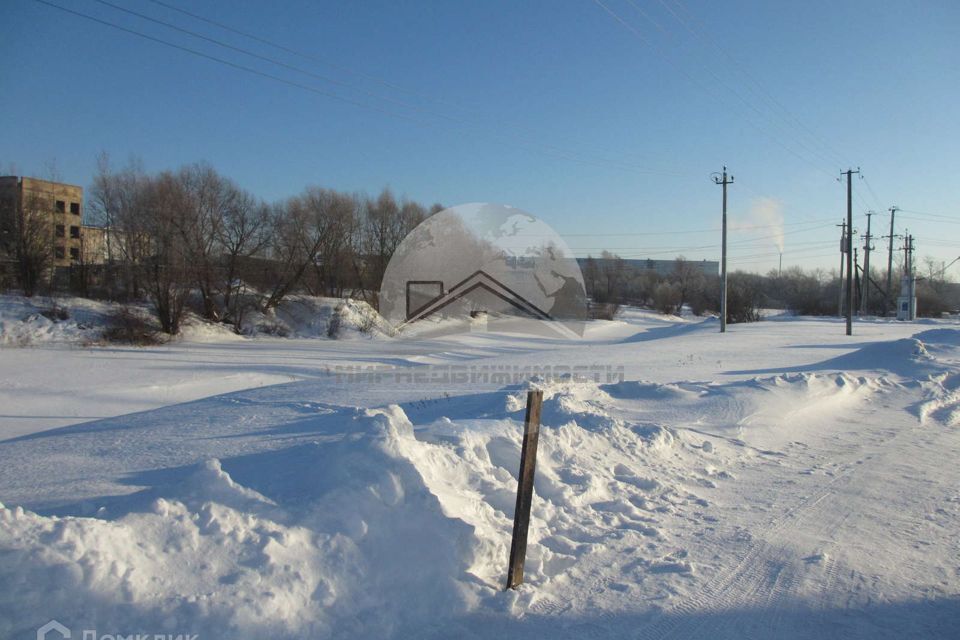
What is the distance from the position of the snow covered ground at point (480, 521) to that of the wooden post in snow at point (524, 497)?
149 millimetres

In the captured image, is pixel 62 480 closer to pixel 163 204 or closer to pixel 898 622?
pixel 898 622

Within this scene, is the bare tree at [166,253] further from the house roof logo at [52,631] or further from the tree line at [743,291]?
the tree line at [743,291]

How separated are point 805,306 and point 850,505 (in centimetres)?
6064

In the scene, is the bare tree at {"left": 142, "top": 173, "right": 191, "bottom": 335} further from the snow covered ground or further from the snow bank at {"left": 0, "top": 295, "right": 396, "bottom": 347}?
the snow covered ground

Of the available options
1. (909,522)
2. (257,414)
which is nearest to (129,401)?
(257,414)

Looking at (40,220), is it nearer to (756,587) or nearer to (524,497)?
(524,497)

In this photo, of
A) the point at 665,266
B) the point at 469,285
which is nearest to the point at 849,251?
the point at 469,285

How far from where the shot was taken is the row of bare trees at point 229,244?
30453 millimetres

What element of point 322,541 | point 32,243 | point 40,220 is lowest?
point 322,541

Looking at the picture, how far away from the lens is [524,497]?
12.3 feet

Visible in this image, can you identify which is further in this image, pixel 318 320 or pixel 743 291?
pixel 743 291

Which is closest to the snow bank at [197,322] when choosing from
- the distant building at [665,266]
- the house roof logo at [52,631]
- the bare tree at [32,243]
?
the bare tree at [32,243]

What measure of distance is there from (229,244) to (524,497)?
35.1 metres

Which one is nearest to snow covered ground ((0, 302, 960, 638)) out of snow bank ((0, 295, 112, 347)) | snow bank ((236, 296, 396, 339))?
snow bank ((0, 295, 112, 347))
